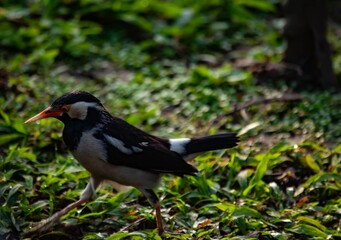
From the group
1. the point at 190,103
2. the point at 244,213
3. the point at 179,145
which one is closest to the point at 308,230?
the point at 244,213

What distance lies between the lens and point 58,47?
32.8ft

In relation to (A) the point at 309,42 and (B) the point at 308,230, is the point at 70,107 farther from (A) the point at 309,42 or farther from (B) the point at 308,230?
(A) the point at 309,42

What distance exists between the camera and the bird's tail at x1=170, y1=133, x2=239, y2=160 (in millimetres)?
6672

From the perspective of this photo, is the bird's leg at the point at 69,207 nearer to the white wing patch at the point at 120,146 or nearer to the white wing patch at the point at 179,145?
the white wing patch at the point at 120,146

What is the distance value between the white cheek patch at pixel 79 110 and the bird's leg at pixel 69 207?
0.53 m

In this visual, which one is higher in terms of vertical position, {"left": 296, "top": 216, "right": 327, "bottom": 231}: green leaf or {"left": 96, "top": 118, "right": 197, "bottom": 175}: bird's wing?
{"left": 96, "top": 118, "right": 197, "bottom": 175}: bird's wing

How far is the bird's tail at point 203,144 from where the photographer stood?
6672 mm

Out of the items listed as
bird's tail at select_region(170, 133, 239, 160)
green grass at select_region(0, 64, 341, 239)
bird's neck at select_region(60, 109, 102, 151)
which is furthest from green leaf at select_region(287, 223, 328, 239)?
bird's neck at select_region(60, 109, 102, 151)

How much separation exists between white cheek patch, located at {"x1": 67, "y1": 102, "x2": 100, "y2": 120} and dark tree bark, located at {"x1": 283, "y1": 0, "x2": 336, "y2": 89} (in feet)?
12.5

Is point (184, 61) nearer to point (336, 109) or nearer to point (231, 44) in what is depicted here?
point (231, 44)

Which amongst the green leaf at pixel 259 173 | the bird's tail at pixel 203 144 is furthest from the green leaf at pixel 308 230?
the bird's tail at pixel 203 144

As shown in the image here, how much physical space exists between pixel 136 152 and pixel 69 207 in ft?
2.29

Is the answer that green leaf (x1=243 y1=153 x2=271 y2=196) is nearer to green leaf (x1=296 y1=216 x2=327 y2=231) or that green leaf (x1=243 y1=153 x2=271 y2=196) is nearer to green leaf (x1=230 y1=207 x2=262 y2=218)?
green leaf (x1=230 y1=207 x2=262 y2=218)

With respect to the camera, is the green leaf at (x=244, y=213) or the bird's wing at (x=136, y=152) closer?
the bird's wing at (x=136, y=152)
